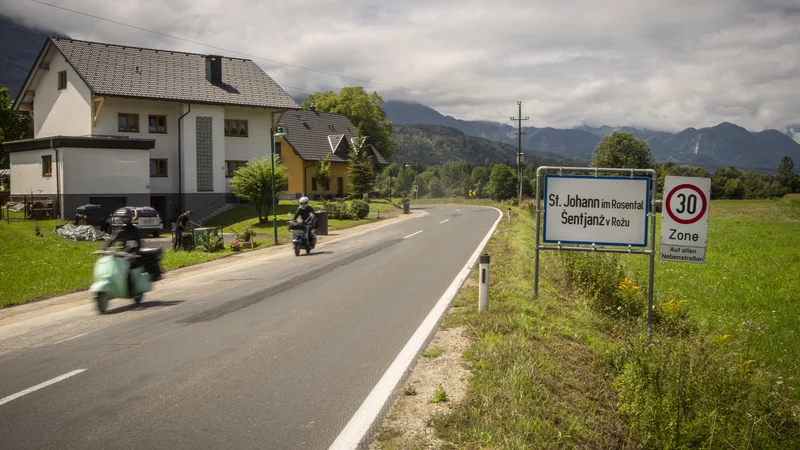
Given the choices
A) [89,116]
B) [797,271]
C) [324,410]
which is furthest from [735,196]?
[324,410]

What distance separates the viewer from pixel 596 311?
11.5 metres

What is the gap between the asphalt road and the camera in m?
4.88

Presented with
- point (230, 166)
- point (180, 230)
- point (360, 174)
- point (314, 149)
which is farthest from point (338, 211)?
point (314, 149)

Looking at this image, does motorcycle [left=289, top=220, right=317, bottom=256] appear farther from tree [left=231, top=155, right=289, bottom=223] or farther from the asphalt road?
tree [left=231, top=155, right=289, bottom=223]

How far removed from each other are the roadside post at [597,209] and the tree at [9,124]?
202 feet

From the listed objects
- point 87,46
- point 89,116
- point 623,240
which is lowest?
point 623,240

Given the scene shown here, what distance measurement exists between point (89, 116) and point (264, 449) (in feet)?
127

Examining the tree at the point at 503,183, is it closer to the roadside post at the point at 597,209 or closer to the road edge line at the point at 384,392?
the roadside post at the point at 597,209

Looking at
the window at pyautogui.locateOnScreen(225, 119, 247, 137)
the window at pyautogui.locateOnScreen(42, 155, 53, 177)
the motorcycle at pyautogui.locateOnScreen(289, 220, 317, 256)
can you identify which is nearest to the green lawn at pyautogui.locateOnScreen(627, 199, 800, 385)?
→ the motorcycle at pyautogui.locateOnScreen(289, 220, 317, 256)

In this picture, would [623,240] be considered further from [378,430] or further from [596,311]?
[378,430]

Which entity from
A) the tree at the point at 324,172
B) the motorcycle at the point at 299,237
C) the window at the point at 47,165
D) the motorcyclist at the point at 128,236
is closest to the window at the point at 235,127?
the window at the point at 47,165

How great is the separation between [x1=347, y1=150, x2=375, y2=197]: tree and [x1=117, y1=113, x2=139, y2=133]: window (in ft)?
68.6

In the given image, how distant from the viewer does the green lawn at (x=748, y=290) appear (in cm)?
1056

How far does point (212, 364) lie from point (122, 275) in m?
4.84
